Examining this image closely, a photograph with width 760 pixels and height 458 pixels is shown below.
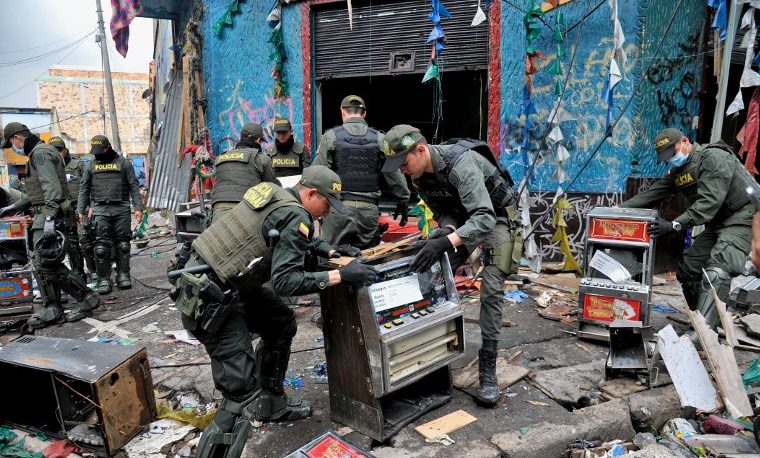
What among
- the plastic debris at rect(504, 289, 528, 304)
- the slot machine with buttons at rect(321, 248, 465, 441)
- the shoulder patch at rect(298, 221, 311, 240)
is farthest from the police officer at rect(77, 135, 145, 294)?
the plastic debris at rect(504, 289, 528, 304)

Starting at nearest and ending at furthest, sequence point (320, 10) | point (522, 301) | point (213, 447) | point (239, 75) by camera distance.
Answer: point (213, 447) < point (522, 301) < point (320, 10) < point (239, 75)

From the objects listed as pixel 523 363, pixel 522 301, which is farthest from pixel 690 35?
pixel 523 363

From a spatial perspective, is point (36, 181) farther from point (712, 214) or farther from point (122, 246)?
point (712, 214)

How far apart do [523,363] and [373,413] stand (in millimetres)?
1757

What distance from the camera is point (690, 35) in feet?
22.2

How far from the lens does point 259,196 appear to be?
2.88 meters

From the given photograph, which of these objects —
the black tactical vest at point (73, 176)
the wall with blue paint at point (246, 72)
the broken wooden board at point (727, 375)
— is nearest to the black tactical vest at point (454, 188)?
the broken wooden board at point (727, 375)

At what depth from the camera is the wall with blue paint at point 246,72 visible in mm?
8602

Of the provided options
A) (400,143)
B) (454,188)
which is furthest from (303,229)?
(454,188)

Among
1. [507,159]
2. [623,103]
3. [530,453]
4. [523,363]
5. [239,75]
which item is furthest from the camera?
Answer: [239,75]

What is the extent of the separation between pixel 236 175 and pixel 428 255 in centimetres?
288

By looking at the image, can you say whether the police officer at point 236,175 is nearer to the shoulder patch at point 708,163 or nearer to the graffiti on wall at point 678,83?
the shoulder patch at point 708,163

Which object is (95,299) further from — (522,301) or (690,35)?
(690,35)

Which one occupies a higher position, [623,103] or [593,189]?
[623,103]
